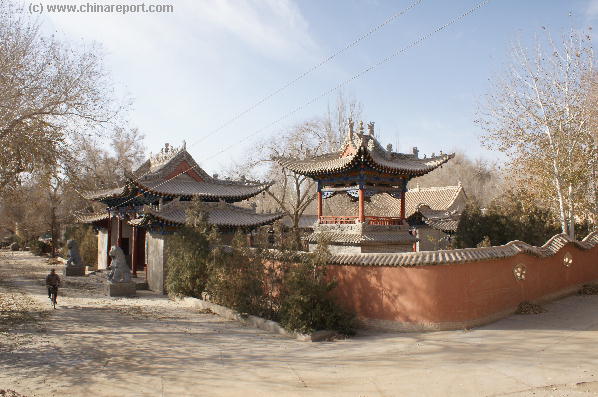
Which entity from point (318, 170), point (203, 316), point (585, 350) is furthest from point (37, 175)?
point (585, 350)

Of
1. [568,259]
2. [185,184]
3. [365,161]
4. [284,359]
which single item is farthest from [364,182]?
[284,359]

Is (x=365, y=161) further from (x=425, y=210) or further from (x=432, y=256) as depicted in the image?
(x=425, y=210)

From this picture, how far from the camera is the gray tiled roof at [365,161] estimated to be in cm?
1559

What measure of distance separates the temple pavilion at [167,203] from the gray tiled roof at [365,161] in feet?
10.4

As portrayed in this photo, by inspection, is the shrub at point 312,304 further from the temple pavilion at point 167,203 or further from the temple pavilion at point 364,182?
the temple pavilion at point 167,203

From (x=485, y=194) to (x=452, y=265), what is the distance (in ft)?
172

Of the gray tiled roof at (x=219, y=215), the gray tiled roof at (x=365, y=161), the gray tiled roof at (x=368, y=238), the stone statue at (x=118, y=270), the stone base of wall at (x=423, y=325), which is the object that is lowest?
the stone base of wall at (x=423, y=325)

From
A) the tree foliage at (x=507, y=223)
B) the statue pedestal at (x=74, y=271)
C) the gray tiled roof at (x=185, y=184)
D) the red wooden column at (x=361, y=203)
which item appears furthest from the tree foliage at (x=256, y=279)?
the statue pedestal at (x=74, y=271)

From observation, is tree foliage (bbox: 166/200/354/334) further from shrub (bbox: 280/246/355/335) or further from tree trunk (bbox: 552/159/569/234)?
tree trunk (bbox: 552/159/569/234)

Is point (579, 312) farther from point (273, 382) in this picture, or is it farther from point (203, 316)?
point (203, 316)

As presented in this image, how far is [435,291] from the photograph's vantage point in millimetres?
9203

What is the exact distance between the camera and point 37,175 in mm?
13359

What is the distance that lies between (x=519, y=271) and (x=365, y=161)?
6.59 metres

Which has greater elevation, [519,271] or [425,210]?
[425,210]
